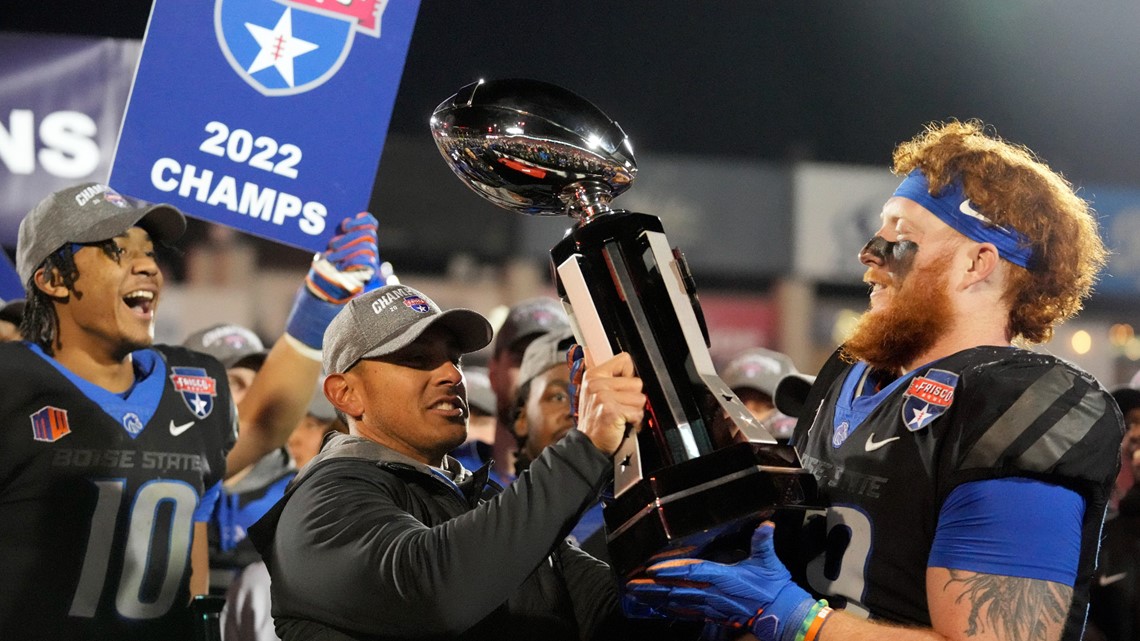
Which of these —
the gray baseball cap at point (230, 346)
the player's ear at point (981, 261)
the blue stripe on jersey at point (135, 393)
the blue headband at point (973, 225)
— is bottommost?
the blue stripe on jersey at point (135, 393)

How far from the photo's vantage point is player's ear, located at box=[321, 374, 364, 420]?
2.31 metres

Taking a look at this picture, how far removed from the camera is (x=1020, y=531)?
5.89ft

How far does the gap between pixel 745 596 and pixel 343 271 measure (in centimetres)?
195

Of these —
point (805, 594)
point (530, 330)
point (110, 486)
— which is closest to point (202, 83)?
point (110, 486)

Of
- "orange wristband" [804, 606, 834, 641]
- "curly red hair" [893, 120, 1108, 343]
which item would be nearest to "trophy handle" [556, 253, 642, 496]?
"orange wristband" [804, 606, 834, 641]

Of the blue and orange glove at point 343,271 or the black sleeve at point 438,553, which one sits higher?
the blue and orange glove at point 343,271

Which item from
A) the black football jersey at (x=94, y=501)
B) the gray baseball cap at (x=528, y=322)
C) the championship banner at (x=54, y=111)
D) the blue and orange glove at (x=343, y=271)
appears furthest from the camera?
the championship banner at (x=54, y=111)

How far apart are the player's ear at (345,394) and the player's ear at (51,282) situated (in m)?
1.09

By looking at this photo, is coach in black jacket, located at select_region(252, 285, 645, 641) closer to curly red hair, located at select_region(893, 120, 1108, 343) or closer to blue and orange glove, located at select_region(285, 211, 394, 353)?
curly red hair, located at select_region(893, 120, 1108, 343)

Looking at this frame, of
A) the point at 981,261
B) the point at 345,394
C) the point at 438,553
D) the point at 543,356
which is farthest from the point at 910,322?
the point at 543,356

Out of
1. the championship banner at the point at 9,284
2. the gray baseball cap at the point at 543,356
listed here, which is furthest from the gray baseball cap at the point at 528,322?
the championship banner at the point at 9,284

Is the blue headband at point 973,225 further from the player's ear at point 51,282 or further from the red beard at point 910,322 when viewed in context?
the player's ear at point 51,282

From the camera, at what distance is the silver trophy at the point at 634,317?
5.67ft

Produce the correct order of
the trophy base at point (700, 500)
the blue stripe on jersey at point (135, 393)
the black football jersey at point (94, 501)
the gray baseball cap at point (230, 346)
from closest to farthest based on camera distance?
the trophy base at point (700, 500)
the black football jersey at point (94, 501)
the blue stripe on jersey at point (135, 393)
the gray baseball cap at point (230, 346)
